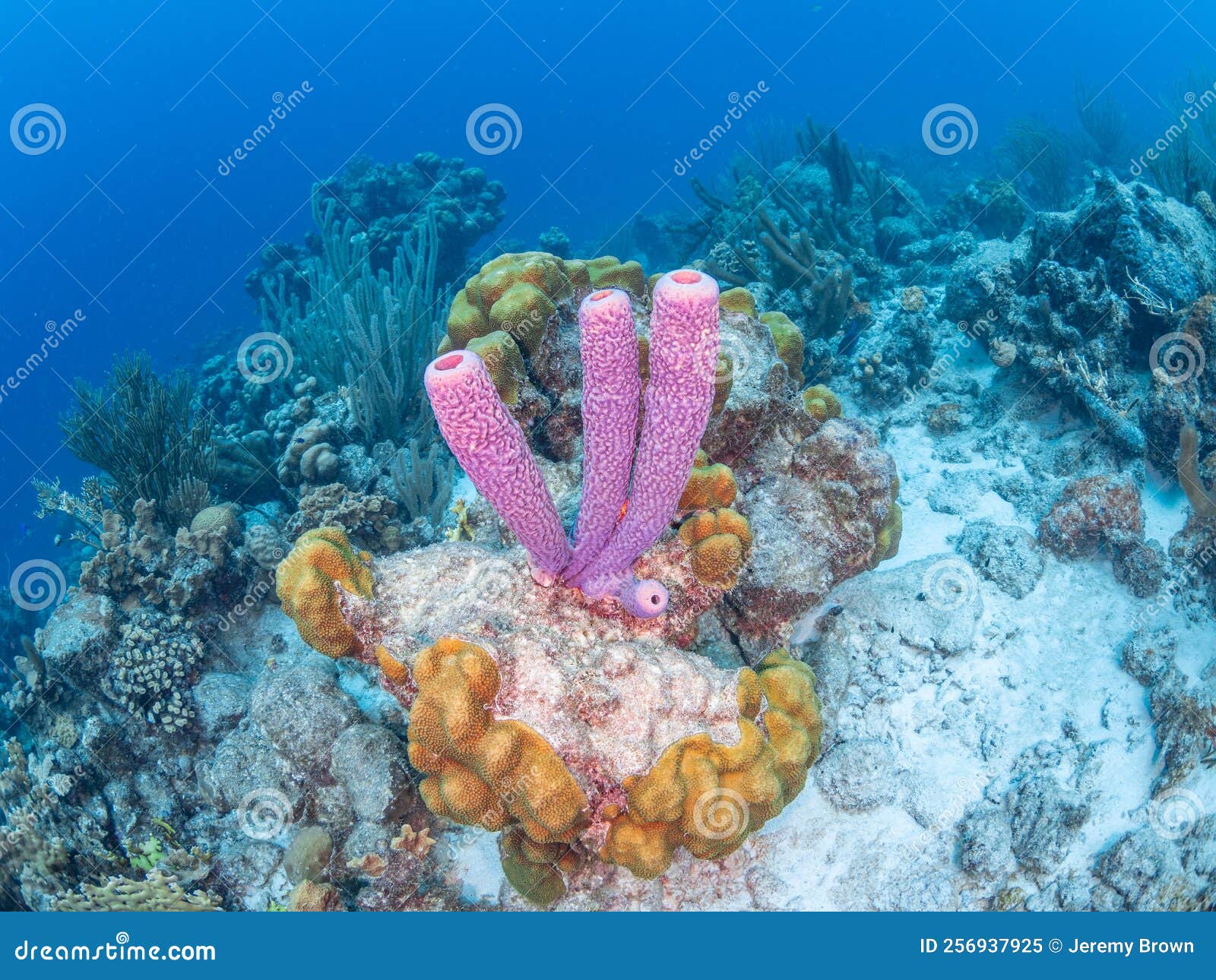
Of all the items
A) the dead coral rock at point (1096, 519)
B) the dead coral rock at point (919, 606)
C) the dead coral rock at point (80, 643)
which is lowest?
the dead coral rock at point (80, 643)

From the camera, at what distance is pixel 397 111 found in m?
23.0

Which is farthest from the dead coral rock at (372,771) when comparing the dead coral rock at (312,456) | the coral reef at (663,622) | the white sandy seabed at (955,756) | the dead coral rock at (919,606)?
the dead coral rock at (312,456)

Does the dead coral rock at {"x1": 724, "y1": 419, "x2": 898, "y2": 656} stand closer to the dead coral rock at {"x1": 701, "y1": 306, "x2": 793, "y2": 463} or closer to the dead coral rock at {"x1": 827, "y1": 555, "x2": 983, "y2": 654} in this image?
the dead coral rock at {"x1": 701, "y1": 306, "x2": 793, "y2": 463}

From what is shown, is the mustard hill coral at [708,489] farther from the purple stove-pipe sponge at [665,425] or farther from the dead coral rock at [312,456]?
the dead coral rock at [312,456]

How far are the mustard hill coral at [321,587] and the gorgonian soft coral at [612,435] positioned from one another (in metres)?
0.78

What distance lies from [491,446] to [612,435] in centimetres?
46

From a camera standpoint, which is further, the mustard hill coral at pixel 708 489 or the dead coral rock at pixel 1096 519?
the dead coral rock at pixel 1096 519

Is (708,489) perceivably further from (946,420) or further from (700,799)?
(946,420)

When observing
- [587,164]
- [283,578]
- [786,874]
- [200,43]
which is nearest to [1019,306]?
[786,874]

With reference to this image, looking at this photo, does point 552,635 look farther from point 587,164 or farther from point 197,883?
point 587,164

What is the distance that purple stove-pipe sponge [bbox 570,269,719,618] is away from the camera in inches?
73.1

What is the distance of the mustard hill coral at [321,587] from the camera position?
2.62 m

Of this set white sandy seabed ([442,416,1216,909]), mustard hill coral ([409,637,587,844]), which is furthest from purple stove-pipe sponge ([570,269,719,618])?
white sandy seabed ([442,416,1216,909])

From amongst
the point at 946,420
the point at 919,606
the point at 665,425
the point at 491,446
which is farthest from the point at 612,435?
the point at 946,420
